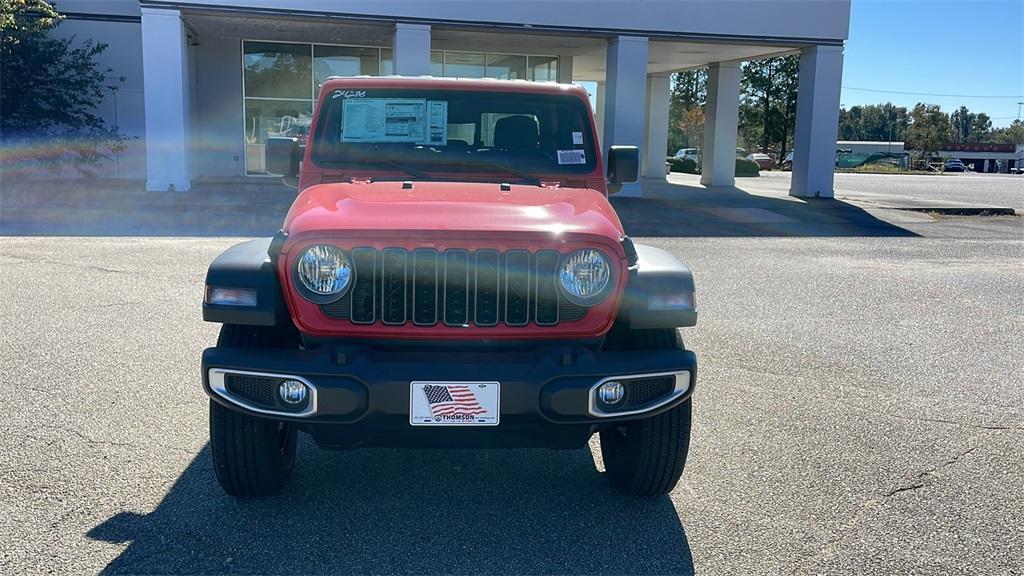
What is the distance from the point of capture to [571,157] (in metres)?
4.85

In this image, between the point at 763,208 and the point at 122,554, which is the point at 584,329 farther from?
the point at 763,208

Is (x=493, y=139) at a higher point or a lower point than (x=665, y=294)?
higher

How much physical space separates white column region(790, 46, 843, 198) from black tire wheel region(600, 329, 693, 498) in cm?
1899

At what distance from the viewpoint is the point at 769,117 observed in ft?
181

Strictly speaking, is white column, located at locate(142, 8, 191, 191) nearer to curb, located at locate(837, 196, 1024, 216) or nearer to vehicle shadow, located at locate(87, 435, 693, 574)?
curb, located at locate(837, 196, 1024, 216)

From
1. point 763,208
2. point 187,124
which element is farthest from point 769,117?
point 187,124

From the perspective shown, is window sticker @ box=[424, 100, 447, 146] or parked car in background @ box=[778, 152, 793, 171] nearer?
window sticker @ box=[424, 100, 447, 146]

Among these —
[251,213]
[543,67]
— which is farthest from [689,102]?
[251,213]

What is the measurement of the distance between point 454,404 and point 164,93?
1714 centimetres

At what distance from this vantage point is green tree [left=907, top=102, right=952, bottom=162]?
84.8 m

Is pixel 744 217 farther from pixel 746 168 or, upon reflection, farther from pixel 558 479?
pixel 746 168

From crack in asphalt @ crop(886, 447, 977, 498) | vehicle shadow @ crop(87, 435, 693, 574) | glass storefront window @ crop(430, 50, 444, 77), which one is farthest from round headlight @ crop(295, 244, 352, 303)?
glass storefront window @ crop(430, 50, 444, 77)

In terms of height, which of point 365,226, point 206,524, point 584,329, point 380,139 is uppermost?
point 380,139

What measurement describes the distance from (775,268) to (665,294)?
324 inches
